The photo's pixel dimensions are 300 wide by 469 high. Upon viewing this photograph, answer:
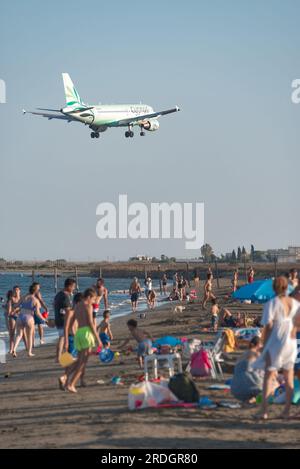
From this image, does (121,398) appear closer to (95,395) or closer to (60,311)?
(95,395)

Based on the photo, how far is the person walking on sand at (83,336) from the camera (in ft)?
45.5

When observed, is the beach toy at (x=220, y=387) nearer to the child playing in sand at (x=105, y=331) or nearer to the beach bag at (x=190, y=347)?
the beach bag at (x=190, y=347)

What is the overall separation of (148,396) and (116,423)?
90cm

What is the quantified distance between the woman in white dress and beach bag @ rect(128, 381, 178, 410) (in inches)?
55.0

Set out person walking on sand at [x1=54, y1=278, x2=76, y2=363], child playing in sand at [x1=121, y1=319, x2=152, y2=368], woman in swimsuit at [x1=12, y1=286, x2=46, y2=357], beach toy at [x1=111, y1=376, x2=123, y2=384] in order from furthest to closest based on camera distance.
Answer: woman in swimsuit at [x1=12, y1=286, x2=46, y2=357]
person walking on sand at [x1=54, y1=278, x2=76, y2=363]
child playing in sand at [x1=121, y1=319, x2=152, y2=368]
beach toy at [x1=111, y1=376, x2=123, y2=384]

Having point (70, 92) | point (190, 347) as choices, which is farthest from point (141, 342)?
point (70, 92)

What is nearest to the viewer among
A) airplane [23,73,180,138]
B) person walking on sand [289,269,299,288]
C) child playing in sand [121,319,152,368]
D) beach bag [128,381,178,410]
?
beach bag [128,381,178,410]

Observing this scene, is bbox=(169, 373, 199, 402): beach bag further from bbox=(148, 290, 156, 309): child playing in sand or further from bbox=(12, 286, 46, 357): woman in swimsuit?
bbox=(148, 290, 156, 309): child playing in sand

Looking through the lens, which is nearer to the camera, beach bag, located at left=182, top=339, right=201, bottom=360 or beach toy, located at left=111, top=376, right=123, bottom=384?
beach toy, located at left=111, top=376, right=123, bottom=384

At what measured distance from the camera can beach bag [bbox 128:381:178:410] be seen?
12047 mm

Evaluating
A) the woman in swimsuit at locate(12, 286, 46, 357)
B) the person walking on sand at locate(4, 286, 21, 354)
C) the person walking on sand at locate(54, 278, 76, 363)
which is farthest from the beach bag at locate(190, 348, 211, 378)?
the person walking on sand at locate(4, 286, 21, 354)

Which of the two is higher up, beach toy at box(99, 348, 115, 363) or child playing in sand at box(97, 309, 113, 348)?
child playing in sand at box(97, 309, 113, 348)

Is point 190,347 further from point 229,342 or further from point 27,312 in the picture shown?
point 27,312

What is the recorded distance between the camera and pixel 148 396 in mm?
12062
